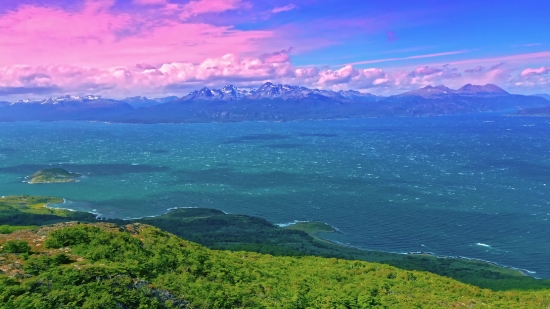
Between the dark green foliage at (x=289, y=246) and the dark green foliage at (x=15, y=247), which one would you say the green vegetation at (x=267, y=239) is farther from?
the dark green foliage at (x=15, y=247)

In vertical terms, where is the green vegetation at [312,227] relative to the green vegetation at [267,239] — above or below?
below

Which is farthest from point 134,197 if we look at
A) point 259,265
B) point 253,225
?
point 259,265

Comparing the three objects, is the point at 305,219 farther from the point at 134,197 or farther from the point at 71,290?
the point at 71,290

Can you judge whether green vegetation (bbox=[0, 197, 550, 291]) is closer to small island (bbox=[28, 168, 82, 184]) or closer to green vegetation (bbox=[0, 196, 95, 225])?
green vegetation (bbox=[0, 196, 95, 225])

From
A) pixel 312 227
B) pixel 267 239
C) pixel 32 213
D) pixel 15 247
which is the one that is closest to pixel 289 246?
pixel 267 239

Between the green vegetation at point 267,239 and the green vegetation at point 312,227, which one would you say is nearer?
the green vegetation at point 267,239

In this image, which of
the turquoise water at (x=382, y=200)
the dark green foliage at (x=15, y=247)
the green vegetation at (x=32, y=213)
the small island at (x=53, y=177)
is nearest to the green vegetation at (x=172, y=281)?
the dark green foliage at (x=15, y=247)

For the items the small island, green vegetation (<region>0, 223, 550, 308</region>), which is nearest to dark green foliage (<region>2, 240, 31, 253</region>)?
green vegetation (<region>0, 223, 550, 308</region>)

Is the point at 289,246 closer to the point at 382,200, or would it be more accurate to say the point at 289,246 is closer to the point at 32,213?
the point at 382,200
